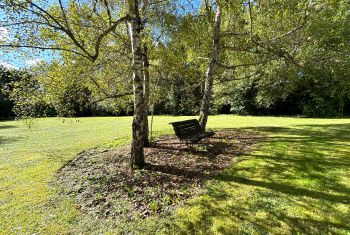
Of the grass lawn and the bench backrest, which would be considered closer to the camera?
the grass lawn

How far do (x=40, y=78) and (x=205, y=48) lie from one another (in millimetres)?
7116

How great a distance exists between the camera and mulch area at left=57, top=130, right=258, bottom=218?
444 centimetres

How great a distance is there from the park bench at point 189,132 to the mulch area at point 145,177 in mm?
408

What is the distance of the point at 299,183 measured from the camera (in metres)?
4.91

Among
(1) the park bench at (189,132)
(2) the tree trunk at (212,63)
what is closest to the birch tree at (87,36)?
(1) the park bench at (189,132)

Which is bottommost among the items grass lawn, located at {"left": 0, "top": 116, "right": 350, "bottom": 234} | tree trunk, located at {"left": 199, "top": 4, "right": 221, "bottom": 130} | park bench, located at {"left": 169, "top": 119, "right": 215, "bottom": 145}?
grass lawn, located at {"left": 0, "top": 116, "right": 350, "bottom": 234}

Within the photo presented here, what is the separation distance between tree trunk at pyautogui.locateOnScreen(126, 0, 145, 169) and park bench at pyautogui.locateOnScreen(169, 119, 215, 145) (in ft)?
5.54

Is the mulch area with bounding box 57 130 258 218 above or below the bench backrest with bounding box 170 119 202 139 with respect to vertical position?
below

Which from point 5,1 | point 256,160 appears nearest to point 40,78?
point 5,1

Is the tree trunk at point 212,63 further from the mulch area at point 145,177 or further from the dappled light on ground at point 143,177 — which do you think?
the dappled light on ground at point 143,177

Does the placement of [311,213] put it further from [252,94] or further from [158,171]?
[252,94]

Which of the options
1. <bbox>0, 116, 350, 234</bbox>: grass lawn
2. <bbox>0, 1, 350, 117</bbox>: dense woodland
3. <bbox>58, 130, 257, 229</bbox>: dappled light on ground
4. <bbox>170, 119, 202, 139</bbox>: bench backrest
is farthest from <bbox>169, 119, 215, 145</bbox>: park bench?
<bbox>0, 1, 350, 117</bbox>: dense woodland

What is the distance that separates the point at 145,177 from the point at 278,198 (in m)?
2.87

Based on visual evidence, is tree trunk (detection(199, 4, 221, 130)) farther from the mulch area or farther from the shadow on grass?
the shadow on grass
